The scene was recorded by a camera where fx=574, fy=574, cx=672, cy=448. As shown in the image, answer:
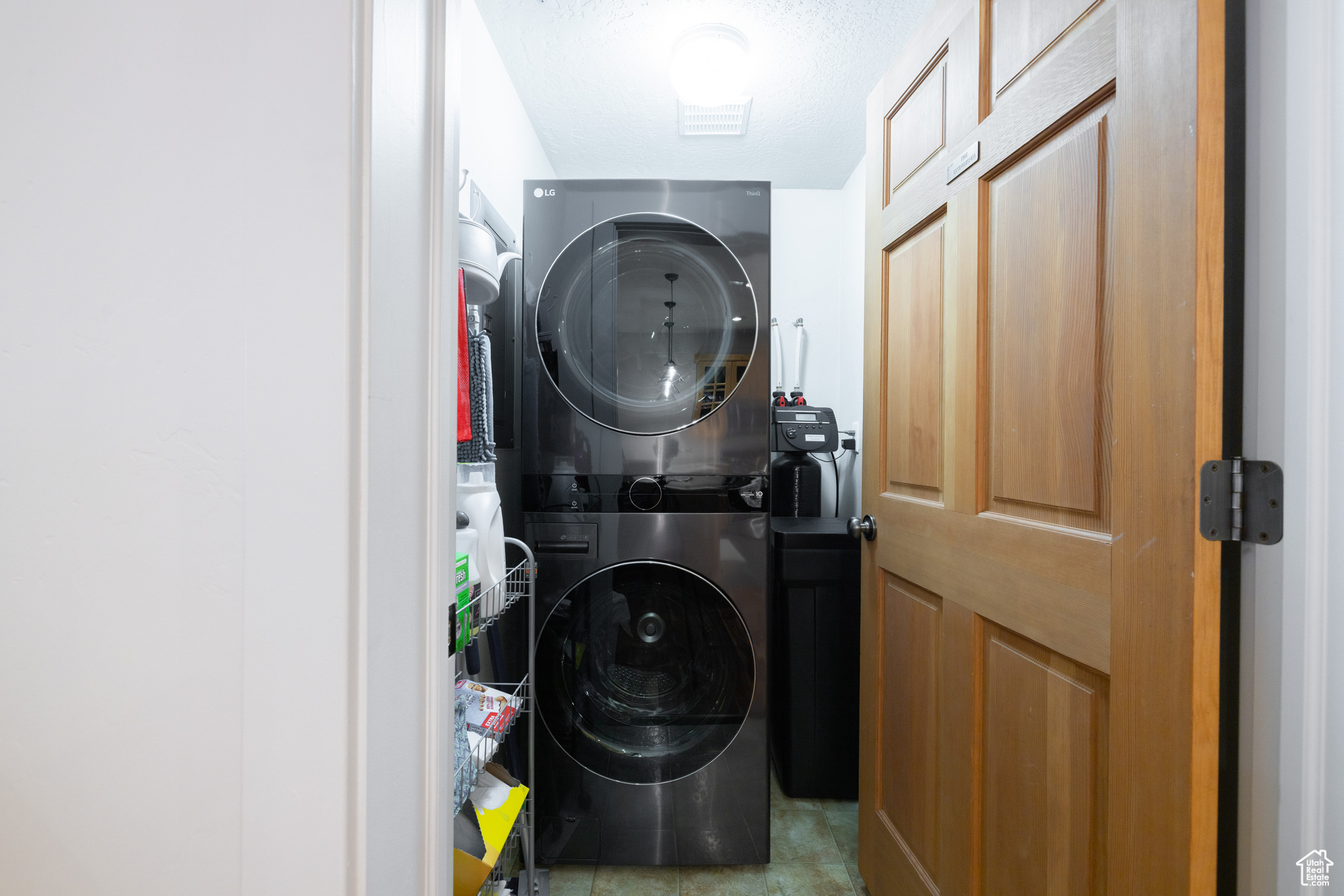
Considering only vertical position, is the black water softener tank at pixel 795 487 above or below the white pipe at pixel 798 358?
below

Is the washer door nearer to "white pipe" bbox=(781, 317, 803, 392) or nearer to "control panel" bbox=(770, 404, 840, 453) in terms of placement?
"control panel" bbox=(770, 404, 840, 453)

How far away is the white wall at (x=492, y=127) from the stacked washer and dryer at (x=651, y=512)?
0.48 feet

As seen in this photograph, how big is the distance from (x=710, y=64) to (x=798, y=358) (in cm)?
122

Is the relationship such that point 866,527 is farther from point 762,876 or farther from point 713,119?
point 713,119

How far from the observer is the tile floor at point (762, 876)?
146 centimetres

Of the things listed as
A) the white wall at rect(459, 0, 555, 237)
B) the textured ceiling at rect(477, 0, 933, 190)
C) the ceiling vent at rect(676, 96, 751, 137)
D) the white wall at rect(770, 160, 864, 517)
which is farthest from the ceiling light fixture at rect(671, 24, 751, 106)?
the white wall at rect(770, 160, 864, 517)

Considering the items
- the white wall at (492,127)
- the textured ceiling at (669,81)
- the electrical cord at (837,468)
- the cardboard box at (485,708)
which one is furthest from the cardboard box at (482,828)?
the textured ceiling at (669,81)

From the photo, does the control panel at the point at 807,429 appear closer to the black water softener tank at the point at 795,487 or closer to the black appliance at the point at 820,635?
the black water softener tank at the point at 795,487

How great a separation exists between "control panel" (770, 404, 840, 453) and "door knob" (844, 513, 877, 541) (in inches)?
21.2

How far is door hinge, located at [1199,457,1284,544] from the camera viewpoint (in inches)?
23.1

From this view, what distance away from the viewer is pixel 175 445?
0.49 metres

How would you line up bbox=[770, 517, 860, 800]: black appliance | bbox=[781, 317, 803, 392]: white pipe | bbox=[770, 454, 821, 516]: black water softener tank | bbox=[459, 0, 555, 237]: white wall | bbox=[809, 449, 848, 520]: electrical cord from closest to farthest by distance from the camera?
1. bbox=[459, 0, 555, 237]: white wall
2. bbox=[770, 517, 860, 800]: black appliance
3. bbox=[770, 454, 821, 516]: black water softener tank
4. bbox=[809, 449, 848, 520]: electrical cord
5. bbox=[781, 317, 803, 392]: white pipe

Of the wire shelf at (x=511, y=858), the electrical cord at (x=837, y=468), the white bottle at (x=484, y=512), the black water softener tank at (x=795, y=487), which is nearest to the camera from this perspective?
the white bottle at (x=484, y=512)

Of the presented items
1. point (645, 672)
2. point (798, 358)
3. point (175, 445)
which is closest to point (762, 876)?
point (645, 672)
